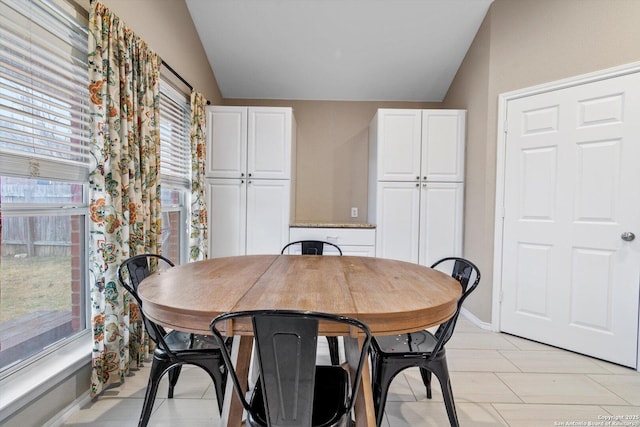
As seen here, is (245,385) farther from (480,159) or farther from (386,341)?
(480,159)

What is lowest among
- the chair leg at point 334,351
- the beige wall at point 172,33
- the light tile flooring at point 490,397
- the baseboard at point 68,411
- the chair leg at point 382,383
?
the light tile flooring at point 490,397

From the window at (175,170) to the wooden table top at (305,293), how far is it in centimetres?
128

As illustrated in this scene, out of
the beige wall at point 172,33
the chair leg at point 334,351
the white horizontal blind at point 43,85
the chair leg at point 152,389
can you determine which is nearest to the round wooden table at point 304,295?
the chair leg at point 152,389

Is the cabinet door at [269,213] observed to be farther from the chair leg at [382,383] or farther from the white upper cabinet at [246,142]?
the chair leg at [382,383]

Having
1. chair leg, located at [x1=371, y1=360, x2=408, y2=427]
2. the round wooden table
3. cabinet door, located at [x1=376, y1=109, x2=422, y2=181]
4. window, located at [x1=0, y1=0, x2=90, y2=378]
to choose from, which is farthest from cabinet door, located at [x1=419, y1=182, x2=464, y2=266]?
window, located at [x1=0, y1=0, x2=90, y2=378]

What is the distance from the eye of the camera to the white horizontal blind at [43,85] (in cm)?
129

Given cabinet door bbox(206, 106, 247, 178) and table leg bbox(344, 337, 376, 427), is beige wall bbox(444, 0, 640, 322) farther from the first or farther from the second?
cabinet door bbox(206, 106, 247, 178)

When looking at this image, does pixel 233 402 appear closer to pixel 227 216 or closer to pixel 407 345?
pixel 407 345

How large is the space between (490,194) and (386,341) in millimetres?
1915

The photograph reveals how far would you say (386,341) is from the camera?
1439 mm

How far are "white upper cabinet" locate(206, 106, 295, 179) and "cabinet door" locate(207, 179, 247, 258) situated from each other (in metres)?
0.13

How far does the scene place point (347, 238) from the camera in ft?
10.3

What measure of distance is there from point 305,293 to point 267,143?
2279 millimetres

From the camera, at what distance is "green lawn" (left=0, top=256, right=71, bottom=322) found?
137 cm
